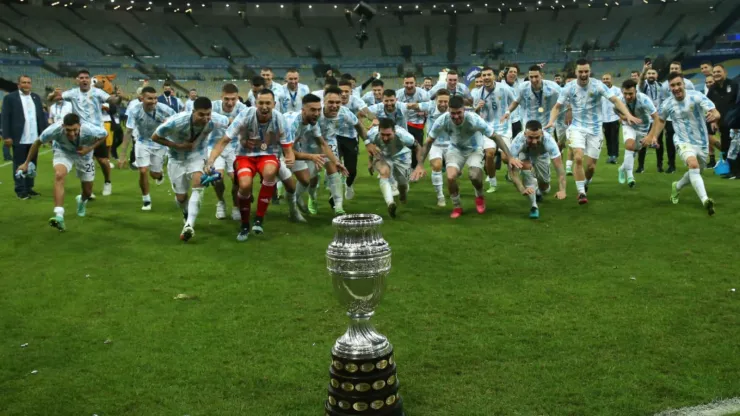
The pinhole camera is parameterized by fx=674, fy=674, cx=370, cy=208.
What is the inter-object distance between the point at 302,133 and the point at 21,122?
5.93 m

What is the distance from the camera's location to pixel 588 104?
11070 mm

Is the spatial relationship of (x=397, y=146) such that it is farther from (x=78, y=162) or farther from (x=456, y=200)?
(x=78, y=162)

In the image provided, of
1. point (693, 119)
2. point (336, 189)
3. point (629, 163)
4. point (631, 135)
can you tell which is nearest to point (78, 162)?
point (336, 189)

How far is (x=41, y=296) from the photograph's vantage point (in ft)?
20.3

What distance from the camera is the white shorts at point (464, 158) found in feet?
33.1

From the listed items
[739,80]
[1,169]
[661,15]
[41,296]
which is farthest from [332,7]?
[41,296]

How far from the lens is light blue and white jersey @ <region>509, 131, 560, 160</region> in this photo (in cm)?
1007

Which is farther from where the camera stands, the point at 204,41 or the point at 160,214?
the point at 204,41

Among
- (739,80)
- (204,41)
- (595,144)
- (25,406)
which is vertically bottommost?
(25,406)

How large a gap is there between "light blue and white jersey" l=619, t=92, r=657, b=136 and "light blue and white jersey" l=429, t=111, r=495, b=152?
3.52 metres

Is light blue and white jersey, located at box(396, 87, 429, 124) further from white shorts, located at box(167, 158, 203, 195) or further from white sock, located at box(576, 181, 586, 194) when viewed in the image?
white shorts, located at box(167, 158, 203, 195)

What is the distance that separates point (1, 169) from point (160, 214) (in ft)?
32.1

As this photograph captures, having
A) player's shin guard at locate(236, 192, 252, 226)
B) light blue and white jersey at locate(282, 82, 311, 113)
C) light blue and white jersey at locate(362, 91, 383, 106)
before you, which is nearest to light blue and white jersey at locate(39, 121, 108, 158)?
player's shin guard at locate(236, 192, 252, 226)

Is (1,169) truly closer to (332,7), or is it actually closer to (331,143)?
(331,143)
